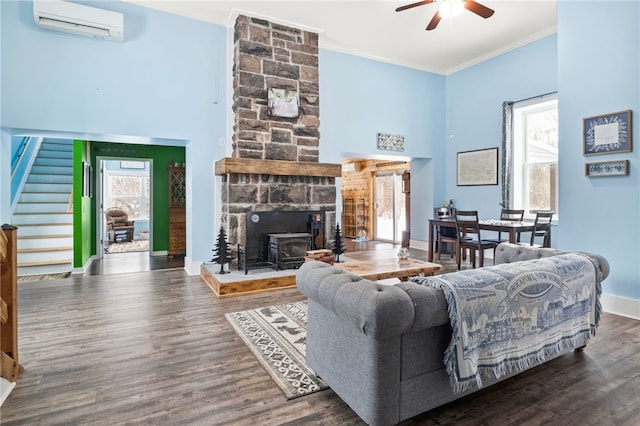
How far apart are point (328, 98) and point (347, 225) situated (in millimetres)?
5371

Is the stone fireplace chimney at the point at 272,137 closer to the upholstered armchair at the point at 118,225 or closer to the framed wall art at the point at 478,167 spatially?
the framed wall art at the point at 478,167

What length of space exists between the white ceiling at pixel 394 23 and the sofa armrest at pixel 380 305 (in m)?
4.33

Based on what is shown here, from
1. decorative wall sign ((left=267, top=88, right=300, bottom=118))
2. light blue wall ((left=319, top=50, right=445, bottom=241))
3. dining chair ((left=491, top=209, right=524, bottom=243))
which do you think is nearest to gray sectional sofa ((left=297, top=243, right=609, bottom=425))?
decorative wall sign ((left=267, top=88, right=300, bottom=118))

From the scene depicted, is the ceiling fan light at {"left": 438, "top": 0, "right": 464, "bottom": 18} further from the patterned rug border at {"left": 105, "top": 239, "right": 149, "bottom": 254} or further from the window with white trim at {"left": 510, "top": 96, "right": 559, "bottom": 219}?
the patterned rug border at {"left": 105, "top": 239, "right": 149, "bottom": 254}

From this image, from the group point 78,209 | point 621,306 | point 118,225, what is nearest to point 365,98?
point 621,306

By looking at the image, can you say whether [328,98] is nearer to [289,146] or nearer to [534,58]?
[289,146]

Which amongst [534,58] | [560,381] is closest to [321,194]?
[560,381]

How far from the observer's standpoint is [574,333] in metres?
2.23

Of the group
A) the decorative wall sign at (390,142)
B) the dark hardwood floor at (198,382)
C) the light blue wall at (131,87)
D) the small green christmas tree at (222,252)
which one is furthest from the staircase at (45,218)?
the decorative wall sign at (390,142)

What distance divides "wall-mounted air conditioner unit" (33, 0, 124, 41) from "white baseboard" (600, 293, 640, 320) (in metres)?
6.27

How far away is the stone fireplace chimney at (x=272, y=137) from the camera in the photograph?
15.5 feet

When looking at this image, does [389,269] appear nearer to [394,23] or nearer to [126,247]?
[394,23]

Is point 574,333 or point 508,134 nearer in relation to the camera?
point 574,333

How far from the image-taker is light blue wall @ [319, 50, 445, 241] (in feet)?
20.1
